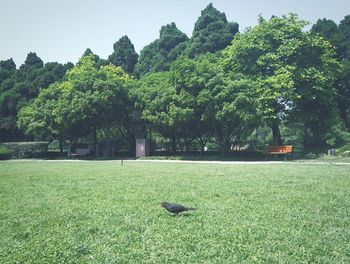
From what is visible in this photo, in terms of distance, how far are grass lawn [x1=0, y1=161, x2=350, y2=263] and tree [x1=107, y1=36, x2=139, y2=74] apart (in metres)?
57.2

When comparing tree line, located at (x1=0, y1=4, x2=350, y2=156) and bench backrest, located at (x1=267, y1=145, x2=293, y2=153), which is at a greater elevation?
tree line, located at (x1=0, y1=4, x2=350, y2=156)

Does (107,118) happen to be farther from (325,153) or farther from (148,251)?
(148,251)

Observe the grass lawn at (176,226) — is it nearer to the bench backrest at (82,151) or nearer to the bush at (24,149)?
the bush at (24,149)

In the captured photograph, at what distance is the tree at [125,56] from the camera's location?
67.1 meters

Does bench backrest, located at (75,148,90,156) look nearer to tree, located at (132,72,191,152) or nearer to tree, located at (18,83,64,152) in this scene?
tree, located at (18,83,64,152)

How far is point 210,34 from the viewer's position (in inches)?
2276

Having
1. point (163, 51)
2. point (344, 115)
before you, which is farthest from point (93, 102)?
point (163, 51)

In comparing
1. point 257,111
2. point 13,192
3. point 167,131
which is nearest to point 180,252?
point 13,192

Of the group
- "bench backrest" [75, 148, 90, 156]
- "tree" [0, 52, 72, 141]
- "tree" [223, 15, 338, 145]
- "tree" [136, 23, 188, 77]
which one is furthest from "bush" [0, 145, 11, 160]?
"tree" [136, 23, 188, 77]

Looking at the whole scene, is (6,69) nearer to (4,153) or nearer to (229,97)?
(4,153)

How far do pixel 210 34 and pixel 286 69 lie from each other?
27.5m

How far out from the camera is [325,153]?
31453 mm

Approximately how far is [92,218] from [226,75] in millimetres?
28407

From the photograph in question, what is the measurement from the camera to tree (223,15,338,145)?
105 feet
